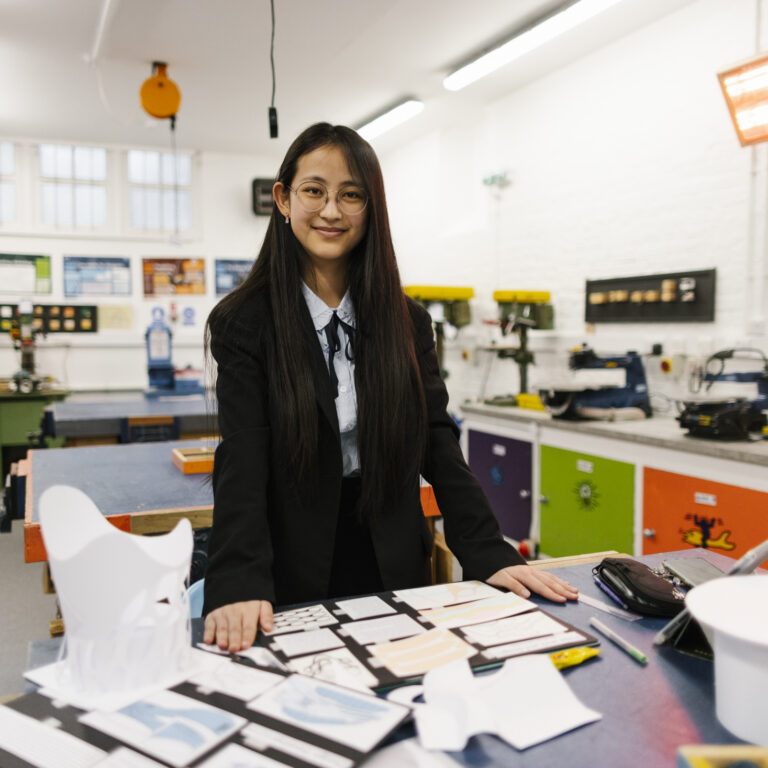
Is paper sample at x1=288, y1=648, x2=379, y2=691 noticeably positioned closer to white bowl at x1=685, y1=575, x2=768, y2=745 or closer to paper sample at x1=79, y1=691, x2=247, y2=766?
paper sample at x1=79, y1=691, x2=247, y2=766

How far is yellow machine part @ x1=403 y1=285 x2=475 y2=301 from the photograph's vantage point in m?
4.88

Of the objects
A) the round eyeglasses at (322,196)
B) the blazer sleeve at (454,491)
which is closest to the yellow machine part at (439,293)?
the blazer sleeve at (454,491)

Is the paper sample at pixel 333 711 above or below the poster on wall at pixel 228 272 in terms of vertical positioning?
below

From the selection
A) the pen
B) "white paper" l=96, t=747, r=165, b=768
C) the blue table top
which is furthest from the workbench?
"white paper" l=96, t=747, r=165, b=768

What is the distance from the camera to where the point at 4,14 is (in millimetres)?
3947

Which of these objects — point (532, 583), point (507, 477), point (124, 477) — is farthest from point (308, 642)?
point (507, 477)

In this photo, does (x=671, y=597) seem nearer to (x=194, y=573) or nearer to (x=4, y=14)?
(x=194, y=573)

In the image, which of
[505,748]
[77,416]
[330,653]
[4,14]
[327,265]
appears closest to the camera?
[505,748]

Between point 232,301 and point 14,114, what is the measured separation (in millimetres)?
5736

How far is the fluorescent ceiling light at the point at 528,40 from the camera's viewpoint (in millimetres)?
3520

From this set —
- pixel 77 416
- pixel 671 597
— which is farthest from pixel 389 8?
pixel 671 597

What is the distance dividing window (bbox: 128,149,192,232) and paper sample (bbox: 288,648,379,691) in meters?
6.74

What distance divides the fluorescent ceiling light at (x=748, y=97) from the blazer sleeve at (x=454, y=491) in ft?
7.79

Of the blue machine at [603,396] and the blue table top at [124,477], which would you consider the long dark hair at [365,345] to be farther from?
the blue machine at [603,396]
